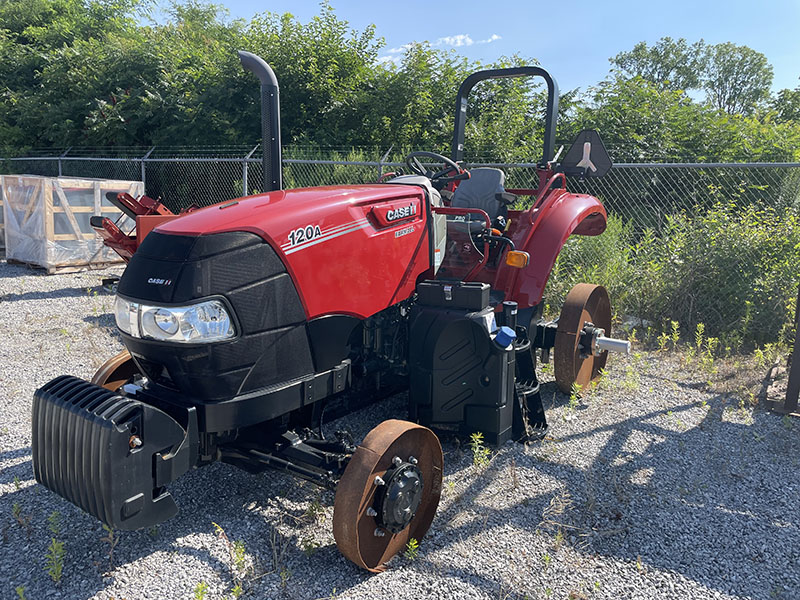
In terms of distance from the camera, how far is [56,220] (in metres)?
9.12

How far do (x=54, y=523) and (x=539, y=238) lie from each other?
302 centimetres

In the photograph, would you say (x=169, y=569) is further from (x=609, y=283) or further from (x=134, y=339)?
(x=609, y=283)

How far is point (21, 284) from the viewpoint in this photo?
840 centimetres

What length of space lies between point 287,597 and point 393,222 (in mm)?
1638

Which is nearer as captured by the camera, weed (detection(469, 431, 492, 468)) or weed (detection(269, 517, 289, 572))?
weed (detection(269, 517, 289, 572))

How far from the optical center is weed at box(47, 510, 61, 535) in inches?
104

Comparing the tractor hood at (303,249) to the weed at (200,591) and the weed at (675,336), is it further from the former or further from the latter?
the weed at (675,336)

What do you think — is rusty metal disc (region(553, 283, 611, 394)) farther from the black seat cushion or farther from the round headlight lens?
the round headlight lens

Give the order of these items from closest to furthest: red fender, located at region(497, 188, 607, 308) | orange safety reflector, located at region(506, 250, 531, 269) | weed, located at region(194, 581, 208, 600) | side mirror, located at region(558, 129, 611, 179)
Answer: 1. weed, located at region(194, 581, 208, 600)
2. orange safety reflector, located at region(506, 250, 531, 269)
3. red fender, located at region(497, 188, 607, 308)
4. side mirror, located at region(558, 129, 611, 179)

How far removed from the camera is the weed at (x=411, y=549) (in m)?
2.54

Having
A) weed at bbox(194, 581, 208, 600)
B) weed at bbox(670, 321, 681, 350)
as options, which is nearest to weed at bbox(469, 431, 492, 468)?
weed at bbox(194, 581, 208, 600)

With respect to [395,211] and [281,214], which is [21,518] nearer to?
[281,214]

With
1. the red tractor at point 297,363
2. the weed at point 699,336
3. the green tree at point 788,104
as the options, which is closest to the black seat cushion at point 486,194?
the red tractor at point 297,363

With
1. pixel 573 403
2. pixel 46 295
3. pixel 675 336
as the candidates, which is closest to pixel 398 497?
pixel 573 403
